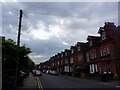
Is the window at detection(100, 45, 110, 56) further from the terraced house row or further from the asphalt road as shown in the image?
the asphalt road

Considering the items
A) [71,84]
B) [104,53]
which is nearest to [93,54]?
[104,53]

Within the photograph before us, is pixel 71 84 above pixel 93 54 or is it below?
below

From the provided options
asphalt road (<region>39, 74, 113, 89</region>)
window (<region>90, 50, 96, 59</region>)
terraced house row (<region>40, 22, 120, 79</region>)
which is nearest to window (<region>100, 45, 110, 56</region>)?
terraced house row (<region>40, 22, 120, 79</region>)

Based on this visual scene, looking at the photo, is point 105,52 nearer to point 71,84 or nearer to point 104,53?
point 104,53

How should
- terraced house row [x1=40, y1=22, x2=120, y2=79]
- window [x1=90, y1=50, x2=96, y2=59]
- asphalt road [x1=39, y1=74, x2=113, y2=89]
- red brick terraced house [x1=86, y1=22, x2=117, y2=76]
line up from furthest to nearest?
window [x1=90, y1=50, x2=96, y2=59] → red brick terraced house [x1=86, y1=22, x2=117, y2=76] → terraced house row [x1=40, y1=22, x2=120, y2=79] → asphalt road [x1=39, y1=74, x2=113, y2=89]

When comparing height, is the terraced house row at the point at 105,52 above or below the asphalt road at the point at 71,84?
above

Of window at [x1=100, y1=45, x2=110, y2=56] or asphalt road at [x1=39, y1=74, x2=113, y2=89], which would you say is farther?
window at [x1=100, y1=45, x2=110, y2=56]

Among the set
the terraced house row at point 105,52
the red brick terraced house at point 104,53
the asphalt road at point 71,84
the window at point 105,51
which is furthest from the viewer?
the window at point 105,51

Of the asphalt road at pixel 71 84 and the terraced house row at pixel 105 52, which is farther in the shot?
the terraced house row at pixel 105 52

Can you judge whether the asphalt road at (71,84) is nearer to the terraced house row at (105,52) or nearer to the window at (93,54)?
the terraced house row at (105,52)

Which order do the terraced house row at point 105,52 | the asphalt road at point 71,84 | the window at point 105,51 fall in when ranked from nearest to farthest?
the asphalt road at point 71,84 < the terraced house row at point 105,52 < the window at point 105,51

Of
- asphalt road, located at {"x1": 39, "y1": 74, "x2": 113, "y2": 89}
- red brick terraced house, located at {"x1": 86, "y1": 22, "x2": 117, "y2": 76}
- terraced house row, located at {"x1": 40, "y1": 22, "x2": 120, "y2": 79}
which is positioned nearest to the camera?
asphalt road, located at {"x1": 39, "y1": 74, "x2": 113, "y2": 89}

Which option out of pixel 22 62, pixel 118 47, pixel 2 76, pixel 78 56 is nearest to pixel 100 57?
pixel 118 47

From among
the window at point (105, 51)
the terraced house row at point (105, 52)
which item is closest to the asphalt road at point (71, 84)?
the terraced house row at point (105, 52)
